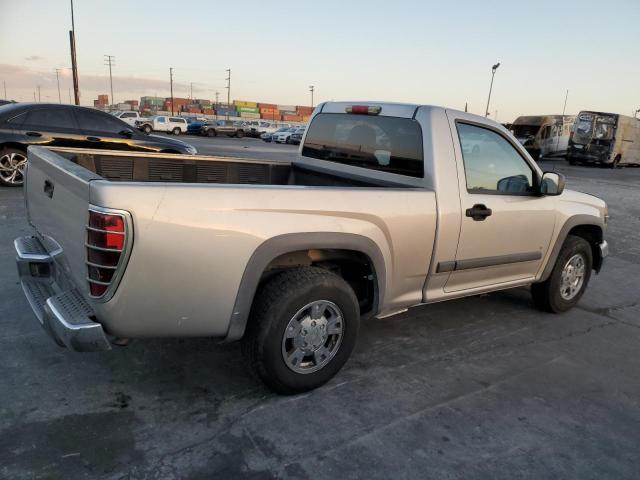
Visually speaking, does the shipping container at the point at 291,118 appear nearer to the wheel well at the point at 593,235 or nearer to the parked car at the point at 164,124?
the parked car at the point at 164,124

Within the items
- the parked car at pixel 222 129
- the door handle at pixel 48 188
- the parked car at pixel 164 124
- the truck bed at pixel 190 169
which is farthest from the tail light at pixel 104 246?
the parked car at pixel 222 129

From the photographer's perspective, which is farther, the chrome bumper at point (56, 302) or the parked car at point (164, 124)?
the parked car at point (164, 124)

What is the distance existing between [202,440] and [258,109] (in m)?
113

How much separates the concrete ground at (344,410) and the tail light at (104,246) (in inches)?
32.5

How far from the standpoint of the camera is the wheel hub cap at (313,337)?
2924mm

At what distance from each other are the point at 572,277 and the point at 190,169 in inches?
146

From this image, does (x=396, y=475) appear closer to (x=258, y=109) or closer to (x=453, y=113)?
(x=453, y=113)

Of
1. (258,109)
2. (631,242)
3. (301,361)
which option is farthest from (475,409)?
(258,109)

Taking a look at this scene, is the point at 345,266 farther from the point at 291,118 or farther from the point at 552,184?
the point at 291,118

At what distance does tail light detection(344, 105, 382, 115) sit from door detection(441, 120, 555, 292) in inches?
25.6

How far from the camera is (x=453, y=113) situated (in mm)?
3609

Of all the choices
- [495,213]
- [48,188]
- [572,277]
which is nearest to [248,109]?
[572,277]

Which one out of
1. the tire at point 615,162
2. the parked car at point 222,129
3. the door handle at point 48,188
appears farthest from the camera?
the parked car at point 222,129

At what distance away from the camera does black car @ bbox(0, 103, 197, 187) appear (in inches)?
334
